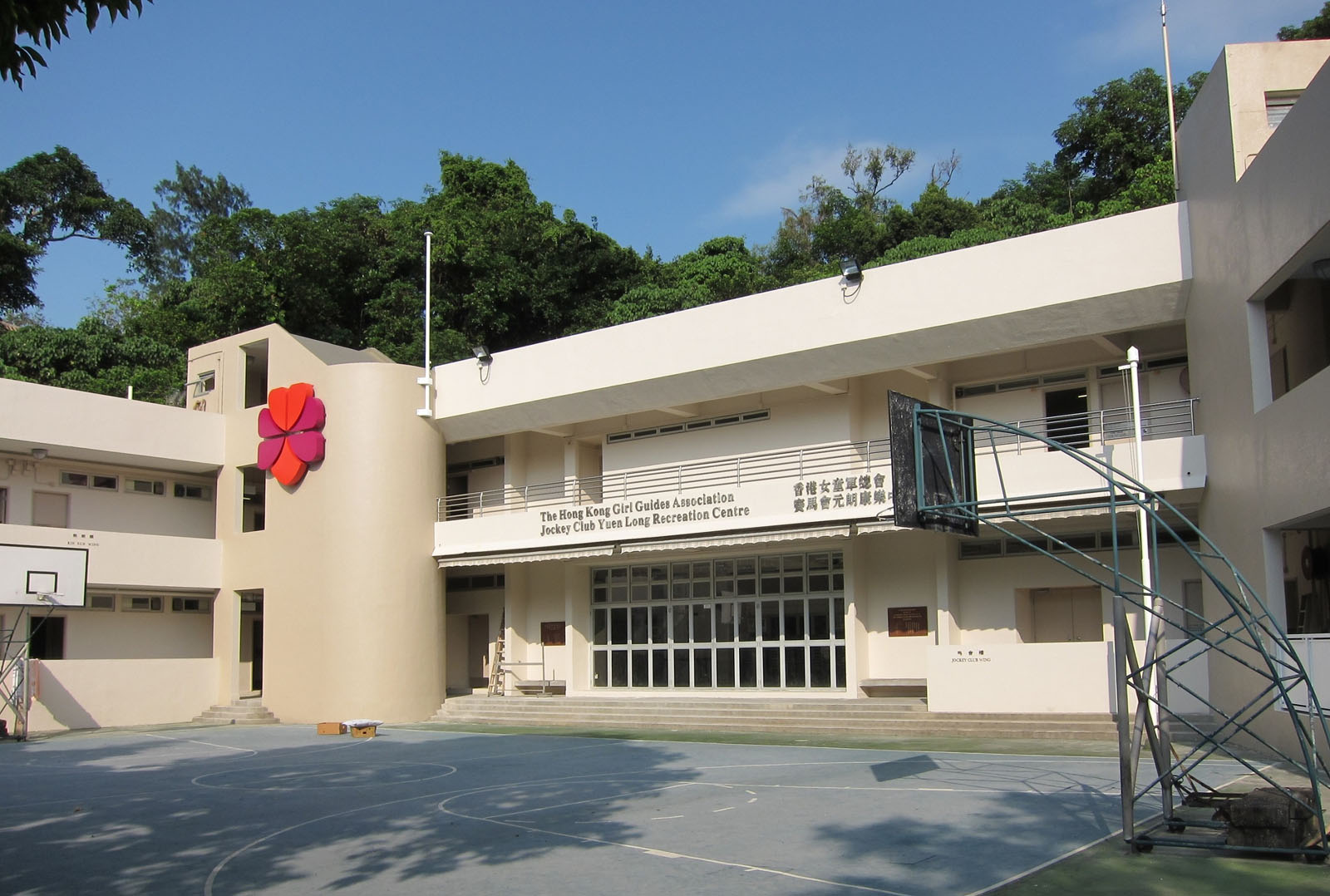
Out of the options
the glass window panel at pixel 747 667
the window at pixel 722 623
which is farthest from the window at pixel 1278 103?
the glass window panel at pixel 747 667

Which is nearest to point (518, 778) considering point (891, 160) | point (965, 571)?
point (965, 571)

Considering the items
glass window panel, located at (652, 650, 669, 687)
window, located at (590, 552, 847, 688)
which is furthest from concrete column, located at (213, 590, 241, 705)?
glass window panel, located at (652, 650, 669, 687)

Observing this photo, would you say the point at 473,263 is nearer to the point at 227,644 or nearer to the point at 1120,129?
the point at 227,644

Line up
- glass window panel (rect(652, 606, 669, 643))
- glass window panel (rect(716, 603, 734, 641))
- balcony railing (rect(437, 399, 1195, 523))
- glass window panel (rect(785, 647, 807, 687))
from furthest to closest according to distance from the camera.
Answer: glass window panel (rect(652, 606, 669, 643)) → glass window panel (rect(716, 603, 734, 641)) → glass window panel (rect(785, 647, 807, 687)) → balcony railing (rect(437, 399, 1195, 523))

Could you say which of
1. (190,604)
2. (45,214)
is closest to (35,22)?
(190,604)

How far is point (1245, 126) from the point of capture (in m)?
13.4

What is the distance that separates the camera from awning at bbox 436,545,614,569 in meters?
21.1

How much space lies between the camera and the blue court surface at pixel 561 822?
23.7ft

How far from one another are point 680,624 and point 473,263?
16.3 m

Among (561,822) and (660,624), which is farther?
(660,624)

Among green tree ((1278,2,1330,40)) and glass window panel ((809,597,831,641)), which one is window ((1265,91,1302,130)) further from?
green tree ((1278,2,1330,40))

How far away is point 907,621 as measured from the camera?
1930cm

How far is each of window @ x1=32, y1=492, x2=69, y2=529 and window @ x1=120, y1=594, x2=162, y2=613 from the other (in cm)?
196

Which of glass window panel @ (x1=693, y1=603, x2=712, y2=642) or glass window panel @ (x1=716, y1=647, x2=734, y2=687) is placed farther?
glass window panel @ (x1=693, y1=603, x2=712, y2=642)
